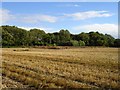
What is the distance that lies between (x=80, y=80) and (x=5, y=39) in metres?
99.2

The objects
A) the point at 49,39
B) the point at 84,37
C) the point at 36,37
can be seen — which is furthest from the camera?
the point at 36,37

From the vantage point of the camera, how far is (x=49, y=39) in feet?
429

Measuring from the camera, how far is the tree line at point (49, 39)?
115 m

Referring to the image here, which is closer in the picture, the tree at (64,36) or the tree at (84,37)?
the tree at (84,37)

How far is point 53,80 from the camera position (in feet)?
48.9

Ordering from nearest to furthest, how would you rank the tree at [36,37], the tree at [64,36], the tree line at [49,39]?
the tree line at [49,39] → the tree at [36,37] → the tree at [64,36]

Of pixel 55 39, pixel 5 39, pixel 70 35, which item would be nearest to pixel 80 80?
pixel 5 39

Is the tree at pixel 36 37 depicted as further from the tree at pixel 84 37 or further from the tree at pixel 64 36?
the tree at pixel 84 37

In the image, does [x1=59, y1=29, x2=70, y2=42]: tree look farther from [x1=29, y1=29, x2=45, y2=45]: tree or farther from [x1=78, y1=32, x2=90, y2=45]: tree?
[x1=29, y1=29, x2=45, y2=45]: tree

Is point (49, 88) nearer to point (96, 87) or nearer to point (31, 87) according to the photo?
point (31, 87)

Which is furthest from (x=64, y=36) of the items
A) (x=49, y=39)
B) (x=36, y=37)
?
(x=36, y=37)

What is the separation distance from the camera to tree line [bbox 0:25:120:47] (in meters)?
115

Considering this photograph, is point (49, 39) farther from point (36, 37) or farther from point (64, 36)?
point (64, 36)

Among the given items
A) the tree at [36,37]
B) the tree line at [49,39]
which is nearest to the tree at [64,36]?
the tree line at [49,39]
